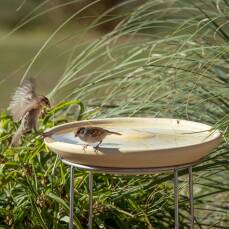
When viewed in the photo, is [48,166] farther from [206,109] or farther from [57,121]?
[206,109]

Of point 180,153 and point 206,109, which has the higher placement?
point 206,109

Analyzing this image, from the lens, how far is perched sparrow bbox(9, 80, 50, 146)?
6.41 ft

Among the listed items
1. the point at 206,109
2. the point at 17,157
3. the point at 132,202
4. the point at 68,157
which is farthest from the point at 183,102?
the point at 68,157

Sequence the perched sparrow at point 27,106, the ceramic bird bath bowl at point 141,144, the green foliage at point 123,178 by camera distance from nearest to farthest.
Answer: the ceramic bird bath bowl at point 141,144, the perched sparrow at point 27,106, the green foliage at point 123,178

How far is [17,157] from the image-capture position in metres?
2.28

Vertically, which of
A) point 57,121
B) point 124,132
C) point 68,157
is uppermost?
point 57,121

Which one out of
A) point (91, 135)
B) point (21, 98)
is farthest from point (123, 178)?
point (91, 135)

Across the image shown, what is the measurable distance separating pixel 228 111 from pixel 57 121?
1.87 ft

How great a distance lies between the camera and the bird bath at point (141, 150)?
64.2 inches

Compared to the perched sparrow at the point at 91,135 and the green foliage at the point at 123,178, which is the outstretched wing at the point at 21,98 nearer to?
the green foliage at the point at 123,178

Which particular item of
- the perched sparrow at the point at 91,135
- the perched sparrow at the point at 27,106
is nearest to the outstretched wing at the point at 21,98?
the perched sparrow at the point at 27,106

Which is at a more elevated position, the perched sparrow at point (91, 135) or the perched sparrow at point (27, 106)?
the perched sparrow at point (27, 106)

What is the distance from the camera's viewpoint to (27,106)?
77.9 inches

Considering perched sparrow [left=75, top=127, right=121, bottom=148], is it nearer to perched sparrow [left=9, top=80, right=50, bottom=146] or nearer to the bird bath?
the bird bath
